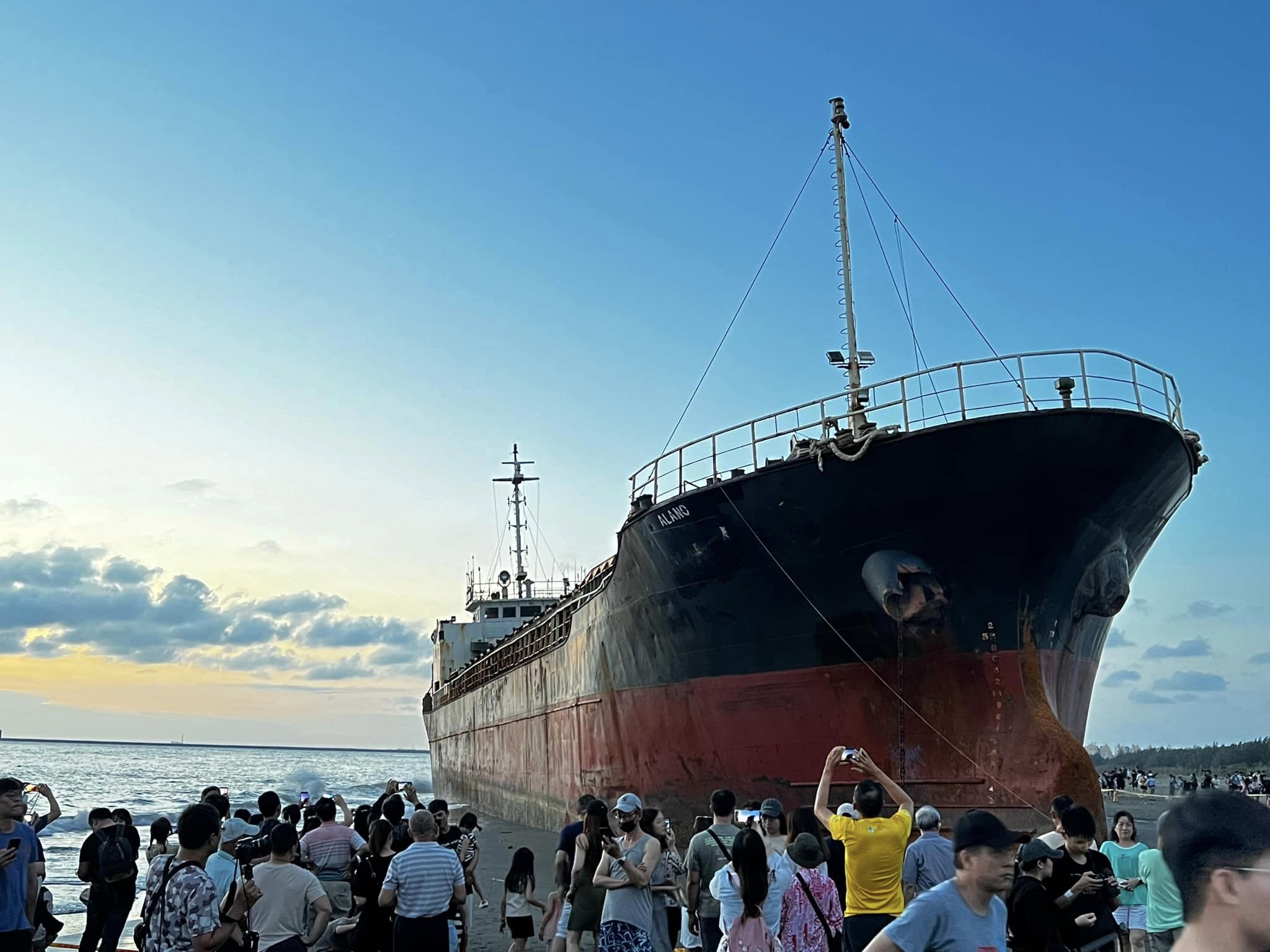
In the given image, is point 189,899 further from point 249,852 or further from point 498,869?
point 498,869

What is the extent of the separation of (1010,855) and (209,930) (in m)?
3.57

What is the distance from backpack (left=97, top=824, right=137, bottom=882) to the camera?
Answer: 778cm

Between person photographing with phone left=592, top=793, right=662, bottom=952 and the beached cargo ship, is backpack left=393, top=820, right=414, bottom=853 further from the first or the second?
the beached cargo ship

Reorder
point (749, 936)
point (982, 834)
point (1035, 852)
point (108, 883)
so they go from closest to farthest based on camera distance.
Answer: point (982, 834) → point (749, 936) → point (1035, 852) → point (108, 883)

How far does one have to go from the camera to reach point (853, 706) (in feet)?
47.1

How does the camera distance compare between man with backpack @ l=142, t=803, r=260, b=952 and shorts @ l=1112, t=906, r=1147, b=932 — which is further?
shorts @ l=1112, t=906, r=1147, b=932

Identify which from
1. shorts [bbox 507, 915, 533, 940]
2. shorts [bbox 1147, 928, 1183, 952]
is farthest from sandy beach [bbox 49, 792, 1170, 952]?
shorts [bbox 1147, 928, 1183, 952]

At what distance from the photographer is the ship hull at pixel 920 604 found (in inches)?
538

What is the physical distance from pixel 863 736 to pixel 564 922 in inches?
328

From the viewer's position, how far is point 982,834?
3367mm

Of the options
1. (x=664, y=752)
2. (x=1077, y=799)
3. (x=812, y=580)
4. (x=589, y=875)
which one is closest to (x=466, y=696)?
(x=664, y=752)

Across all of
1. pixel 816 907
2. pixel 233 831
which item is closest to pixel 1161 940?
pixel 816 907

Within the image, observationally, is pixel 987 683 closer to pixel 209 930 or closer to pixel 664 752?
pixel 664 752

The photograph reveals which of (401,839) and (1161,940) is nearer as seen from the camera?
(1161,940)
